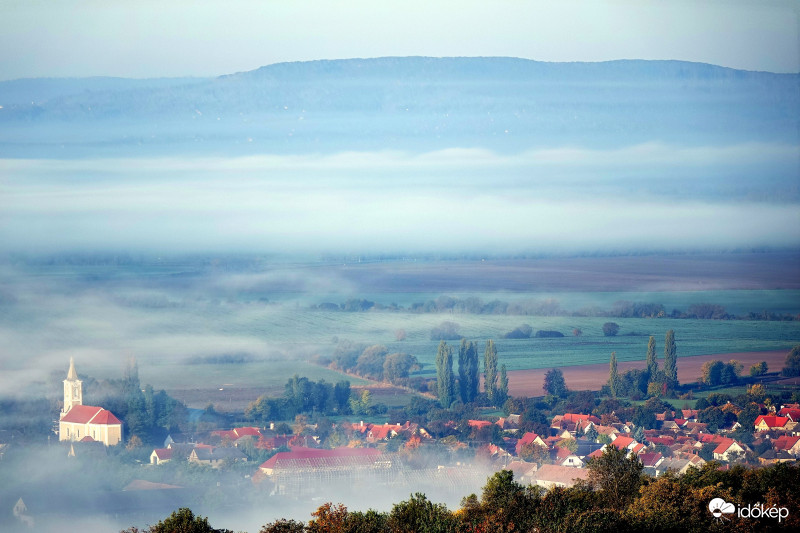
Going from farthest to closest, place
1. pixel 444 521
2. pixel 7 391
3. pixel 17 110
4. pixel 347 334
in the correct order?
pixel 17 110, pixel 347 334, pixel 7 391, pixel 444 521

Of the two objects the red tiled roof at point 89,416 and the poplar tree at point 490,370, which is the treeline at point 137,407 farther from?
the poplar tree at point 490,370

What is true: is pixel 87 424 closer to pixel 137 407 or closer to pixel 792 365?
pixel 137 407

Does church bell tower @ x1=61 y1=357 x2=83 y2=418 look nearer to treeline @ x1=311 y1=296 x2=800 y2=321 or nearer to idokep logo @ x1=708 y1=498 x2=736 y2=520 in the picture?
treeline @ x1=311 y1=296 x2=800 y2=321

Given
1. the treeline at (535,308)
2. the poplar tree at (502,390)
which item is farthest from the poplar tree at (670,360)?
the treeline at (535,308)

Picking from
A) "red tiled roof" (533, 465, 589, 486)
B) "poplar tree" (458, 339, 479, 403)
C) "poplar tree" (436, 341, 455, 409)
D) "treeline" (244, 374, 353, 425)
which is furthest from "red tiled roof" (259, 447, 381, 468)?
"red tiled roof" (533, 465, 589, 486)

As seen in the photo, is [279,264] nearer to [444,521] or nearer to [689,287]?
[689,287]

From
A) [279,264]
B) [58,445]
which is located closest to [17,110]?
[279,264]
